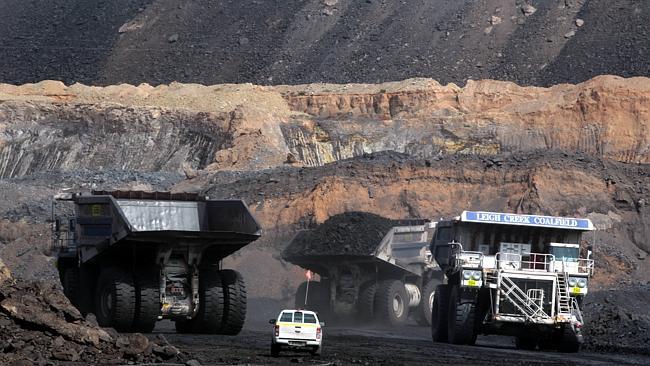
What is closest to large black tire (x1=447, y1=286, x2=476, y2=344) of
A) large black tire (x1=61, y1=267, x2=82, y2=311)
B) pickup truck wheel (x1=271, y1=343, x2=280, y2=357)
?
pickup truck wheel (x1=271, y1=343, x2=280, y2=357)

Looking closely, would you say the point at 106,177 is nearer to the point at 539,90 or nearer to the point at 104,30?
the point at 539,90

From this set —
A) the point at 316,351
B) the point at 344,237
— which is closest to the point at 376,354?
the point at 316,351

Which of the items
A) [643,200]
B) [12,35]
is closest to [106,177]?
[643,200]

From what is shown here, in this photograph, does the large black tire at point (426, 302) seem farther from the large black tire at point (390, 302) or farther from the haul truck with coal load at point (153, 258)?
the haul truck with coal load at point (153, 258)

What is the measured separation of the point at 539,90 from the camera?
260 feet

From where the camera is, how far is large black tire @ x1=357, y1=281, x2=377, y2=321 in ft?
131

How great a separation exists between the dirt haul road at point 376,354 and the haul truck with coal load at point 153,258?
2.35ft

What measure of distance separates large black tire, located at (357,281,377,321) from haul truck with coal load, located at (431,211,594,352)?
9305 millimetres

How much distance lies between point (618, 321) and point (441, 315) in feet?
18.8

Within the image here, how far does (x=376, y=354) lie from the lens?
26250mm

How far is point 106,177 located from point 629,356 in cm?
4052

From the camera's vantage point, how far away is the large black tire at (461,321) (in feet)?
96.8

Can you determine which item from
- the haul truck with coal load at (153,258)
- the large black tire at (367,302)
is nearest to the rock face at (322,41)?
the large black tire at (367,302)

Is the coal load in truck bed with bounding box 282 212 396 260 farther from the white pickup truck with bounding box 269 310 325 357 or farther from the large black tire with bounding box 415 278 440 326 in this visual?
the white pickup truck with bounding box 269 310 325 357
